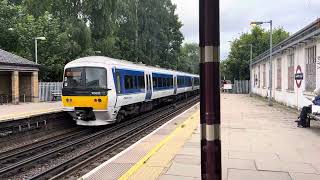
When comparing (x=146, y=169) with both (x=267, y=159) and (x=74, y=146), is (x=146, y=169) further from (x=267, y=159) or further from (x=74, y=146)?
(x=74, y=146)

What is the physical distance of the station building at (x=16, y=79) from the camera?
29766 millimetres

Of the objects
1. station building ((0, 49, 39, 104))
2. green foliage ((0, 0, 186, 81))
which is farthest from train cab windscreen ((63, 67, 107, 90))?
green foliage ((0, 0, 186, 81))

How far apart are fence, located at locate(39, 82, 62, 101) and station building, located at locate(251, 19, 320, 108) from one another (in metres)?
17.7

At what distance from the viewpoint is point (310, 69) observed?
2042 cm

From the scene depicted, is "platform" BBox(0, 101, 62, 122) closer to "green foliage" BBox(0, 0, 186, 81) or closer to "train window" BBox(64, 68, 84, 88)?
"train window" BBox(64, 68, 84, 88)

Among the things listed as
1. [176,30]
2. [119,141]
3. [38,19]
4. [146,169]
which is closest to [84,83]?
[119,141]

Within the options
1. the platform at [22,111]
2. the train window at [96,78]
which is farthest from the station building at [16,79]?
the train window at [96,78]

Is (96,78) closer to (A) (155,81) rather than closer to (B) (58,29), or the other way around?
(A) (155,81)

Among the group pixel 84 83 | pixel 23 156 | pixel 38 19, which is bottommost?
pixel 23 156

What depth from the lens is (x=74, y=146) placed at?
44.0ft

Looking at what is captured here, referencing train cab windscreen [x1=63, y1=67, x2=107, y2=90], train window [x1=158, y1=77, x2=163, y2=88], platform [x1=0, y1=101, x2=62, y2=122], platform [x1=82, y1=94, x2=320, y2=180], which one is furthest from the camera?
train window [x1=158, y1=77, x2=163, y2=88]

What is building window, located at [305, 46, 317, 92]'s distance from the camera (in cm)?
1964

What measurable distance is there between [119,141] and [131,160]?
15.1 ft

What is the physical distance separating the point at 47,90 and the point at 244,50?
104ft
